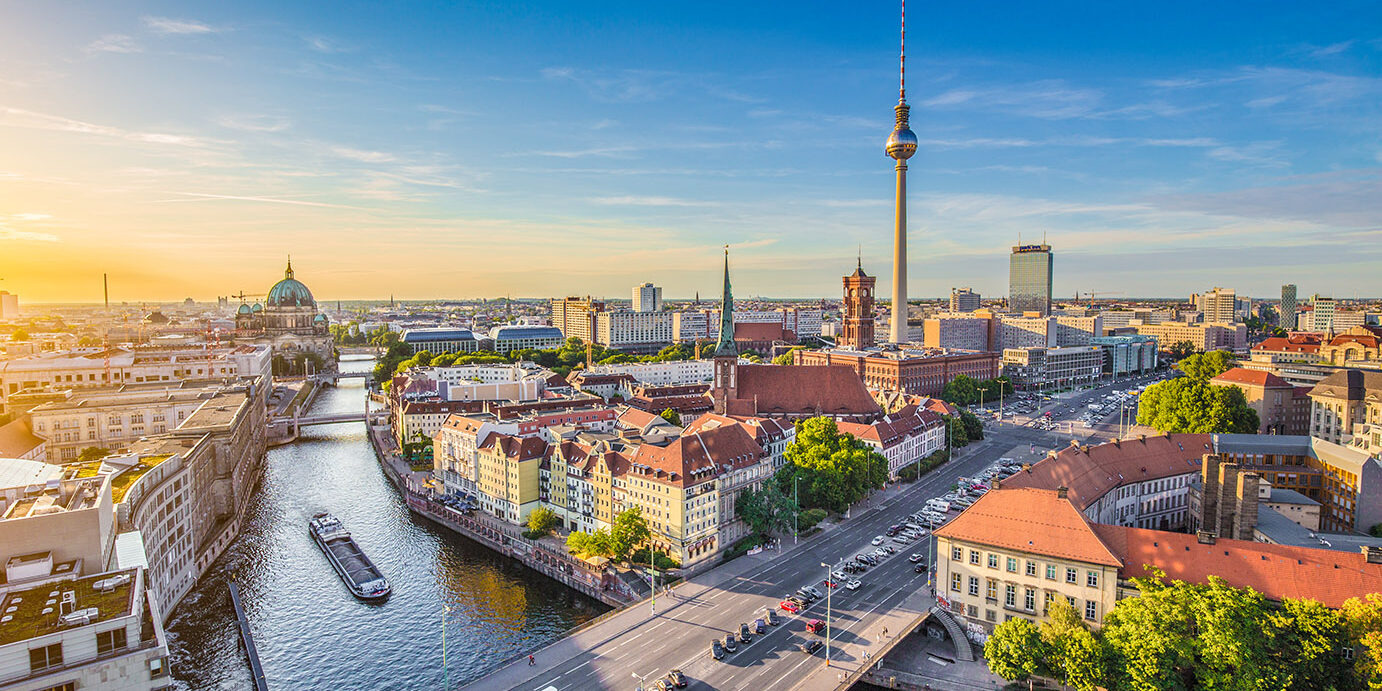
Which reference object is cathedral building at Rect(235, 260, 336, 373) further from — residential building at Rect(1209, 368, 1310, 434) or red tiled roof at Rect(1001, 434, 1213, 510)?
residential building at Rect(1209, 368, 1310, 434)

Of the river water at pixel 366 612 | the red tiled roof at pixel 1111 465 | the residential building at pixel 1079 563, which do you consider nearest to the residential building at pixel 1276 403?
the red tiled roof at pixel 1111 465

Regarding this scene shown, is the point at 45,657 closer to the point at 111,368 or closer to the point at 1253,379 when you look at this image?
the point at 111,368

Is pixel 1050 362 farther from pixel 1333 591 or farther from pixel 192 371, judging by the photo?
pixel 192 371

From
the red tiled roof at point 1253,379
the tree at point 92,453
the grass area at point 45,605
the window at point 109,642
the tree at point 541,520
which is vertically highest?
the red tiled roof at point 1253,379

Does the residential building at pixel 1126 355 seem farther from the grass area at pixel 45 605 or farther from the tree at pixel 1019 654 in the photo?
the grass area at pixel 45 605

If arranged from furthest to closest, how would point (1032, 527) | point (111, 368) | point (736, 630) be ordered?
point (111, 368) < point (736, 630) < point (1032, 527)

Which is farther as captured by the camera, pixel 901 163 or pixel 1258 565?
pixel 901 163

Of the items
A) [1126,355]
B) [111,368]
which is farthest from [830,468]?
[1126,355]

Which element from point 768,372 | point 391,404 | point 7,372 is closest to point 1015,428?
point 768,372
